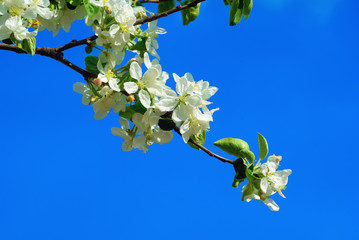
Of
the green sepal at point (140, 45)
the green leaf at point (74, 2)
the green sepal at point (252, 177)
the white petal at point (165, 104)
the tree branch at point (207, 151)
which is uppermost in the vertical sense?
the green sepal at point (140, 45)

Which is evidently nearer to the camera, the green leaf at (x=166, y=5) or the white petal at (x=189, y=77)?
the white petal at (x=189, y=77)

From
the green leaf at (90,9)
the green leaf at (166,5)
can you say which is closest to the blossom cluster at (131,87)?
the green leaf at (90,9)

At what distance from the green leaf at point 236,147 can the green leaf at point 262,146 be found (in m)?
0.06

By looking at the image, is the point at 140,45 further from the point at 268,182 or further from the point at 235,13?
the point at 268,182

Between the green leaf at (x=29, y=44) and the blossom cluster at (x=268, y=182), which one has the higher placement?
the green leaf at (x=29, y=44)

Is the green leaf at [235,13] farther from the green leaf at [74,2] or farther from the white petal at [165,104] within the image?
the green leaf at [74,2]

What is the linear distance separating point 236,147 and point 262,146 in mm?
118

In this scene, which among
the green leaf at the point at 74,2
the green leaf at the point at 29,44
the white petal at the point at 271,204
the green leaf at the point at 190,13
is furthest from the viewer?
the green leaf at the point at 190,13

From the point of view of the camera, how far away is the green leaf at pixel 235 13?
1595 mm

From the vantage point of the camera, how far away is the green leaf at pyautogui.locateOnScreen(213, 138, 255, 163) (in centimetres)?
153

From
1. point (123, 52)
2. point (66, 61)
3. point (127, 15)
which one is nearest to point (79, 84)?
point (66, 61)

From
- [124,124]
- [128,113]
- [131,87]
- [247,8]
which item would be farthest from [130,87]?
[247,8]

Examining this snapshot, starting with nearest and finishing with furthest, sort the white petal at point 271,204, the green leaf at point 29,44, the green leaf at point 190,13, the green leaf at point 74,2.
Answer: the green leaf at point 29,44, the green leaf at point 74,2, the white petal at point 271,204, the green leaf at point 190,13

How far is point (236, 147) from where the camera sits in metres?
1.53
